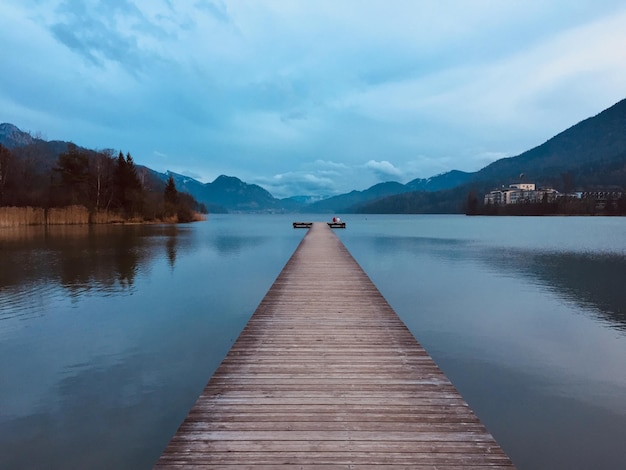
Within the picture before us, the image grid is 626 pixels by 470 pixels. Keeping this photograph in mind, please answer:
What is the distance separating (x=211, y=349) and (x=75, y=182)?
50637 millimetres

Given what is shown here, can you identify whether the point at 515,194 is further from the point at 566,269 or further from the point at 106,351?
the point at 106,351

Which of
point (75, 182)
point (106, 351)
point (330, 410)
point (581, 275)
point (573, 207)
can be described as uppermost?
point (573, 207)

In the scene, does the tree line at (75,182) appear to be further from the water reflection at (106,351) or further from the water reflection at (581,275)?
the water reflection at (581,275)

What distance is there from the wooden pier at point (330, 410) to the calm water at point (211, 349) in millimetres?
1471

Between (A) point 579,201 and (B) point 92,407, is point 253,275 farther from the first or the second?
(A) point 579,201

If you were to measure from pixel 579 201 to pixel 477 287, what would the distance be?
116 m

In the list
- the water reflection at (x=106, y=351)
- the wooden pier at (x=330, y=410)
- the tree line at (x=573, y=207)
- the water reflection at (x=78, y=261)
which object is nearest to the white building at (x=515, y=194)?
the tree line at (x=573, y=207)

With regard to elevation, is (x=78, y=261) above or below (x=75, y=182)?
below

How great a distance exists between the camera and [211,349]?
8758 millimetres

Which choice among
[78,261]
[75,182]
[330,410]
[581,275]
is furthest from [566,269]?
[75,182]

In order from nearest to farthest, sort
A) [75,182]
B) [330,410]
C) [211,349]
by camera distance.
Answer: [330,410] → [211,349] → [75,182]

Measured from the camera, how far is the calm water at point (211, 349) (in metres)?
5.24

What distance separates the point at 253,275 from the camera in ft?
61.7

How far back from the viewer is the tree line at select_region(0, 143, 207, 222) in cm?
4588
